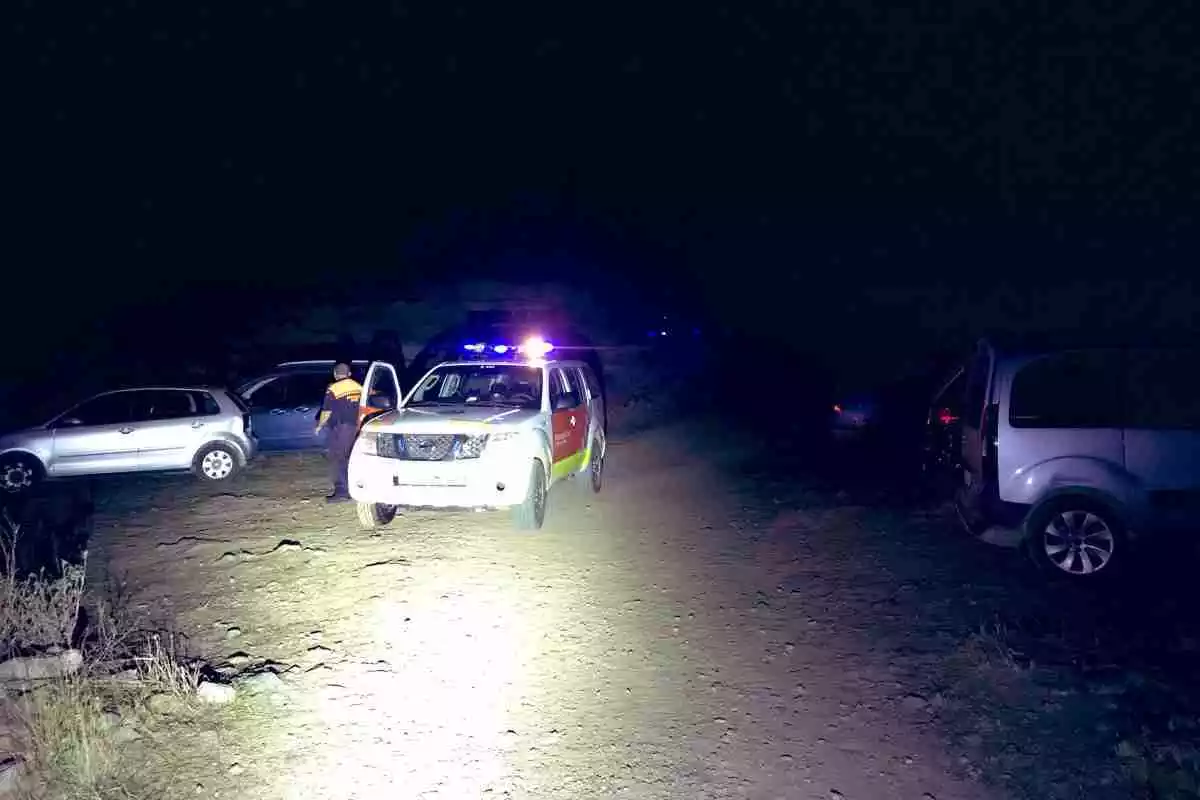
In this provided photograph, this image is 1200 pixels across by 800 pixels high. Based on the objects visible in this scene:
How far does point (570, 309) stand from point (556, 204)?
17107 millimetres

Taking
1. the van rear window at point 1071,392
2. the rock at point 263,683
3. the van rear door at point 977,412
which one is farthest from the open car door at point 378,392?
the van rear window at point 1071,392

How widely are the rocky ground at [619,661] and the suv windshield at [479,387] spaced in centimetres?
131

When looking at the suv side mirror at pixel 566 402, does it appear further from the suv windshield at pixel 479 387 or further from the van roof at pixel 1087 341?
the van roof at pixel 1087 341

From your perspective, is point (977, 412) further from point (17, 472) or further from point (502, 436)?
→ point (17, 472)

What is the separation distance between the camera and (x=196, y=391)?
12320 millimetres

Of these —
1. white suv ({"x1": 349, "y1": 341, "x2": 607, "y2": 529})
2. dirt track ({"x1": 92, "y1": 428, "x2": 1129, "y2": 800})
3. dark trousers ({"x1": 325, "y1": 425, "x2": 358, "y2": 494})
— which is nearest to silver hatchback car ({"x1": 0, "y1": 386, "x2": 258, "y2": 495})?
dirt track ({"x1": 92, "y1": 428, "x2": 1129, "y2": 800})

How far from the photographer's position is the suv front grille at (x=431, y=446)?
821 cm

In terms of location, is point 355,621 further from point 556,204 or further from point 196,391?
point 556,204

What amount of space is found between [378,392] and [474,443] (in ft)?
9.67

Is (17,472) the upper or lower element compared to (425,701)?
upper

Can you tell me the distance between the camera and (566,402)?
384 inches

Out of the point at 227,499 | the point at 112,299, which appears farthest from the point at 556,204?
the point at 227,499

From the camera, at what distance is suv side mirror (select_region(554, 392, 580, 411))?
952 centimetres

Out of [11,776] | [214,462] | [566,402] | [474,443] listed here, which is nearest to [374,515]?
[474,443]
